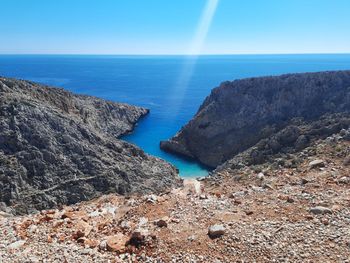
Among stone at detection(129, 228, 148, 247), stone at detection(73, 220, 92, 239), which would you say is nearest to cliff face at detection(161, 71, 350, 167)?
stone at detection(73, 220, 92, 239)

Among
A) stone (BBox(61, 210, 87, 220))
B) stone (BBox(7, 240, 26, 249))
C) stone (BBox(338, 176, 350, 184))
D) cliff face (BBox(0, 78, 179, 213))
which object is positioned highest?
stone (BBox(338, 176, 350, 184))

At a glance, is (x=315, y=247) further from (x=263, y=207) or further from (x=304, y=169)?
(x=304, y=169)

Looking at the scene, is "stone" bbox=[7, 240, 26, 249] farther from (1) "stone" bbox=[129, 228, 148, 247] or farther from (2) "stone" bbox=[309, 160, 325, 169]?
(2) "stone" bbox=[309, 160, 325, 169]

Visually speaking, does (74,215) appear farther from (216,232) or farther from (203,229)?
(216,232)

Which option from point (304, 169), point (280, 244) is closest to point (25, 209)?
point (304, 169)

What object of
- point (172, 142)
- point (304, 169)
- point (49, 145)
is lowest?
point (172, 142)
